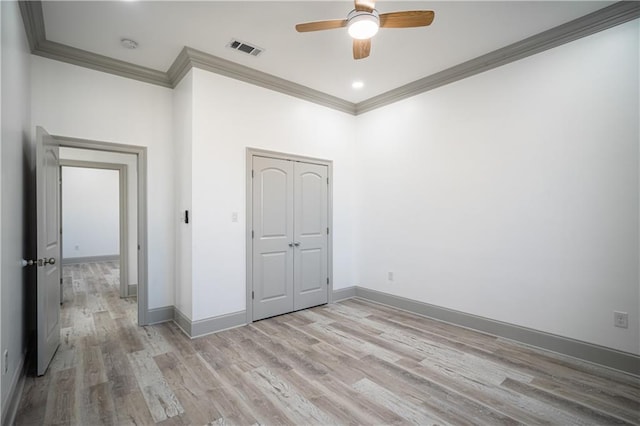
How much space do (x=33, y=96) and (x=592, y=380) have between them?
224 inches

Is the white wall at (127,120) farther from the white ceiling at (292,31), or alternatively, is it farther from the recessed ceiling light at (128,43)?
the recessed ceiling light at (128,43)

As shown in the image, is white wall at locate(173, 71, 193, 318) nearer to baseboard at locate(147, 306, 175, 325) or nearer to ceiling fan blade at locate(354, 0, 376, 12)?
baseboard at locate(147, 306, 175, 325)

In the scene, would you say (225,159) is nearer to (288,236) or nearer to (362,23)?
(288,236)

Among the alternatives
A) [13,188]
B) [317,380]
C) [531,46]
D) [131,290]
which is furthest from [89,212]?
[531,46]

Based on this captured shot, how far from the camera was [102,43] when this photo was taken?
315 cm

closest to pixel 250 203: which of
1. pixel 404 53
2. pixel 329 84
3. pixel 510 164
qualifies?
pixel 329 84

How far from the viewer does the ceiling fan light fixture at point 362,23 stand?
7.51ft

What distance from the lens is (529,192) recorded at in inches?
123

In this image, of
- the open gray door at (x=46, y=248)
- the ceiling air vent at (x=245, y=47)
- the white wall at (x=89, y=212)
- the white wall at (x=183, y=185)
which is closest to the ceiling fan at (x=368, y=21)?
the ceiling air vent at (x=245, y=47)

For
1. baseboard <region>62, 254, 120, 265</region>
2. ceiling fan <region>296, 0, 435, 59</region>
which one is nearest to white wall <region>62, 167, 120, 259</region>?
baseboard <region>62, 254, 120, 265</region>

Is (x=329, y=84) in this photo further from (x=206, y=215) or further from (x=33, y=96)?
(x=33, y=96)

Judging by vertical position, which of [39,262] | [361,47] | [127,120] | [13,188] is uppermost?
[361,47]

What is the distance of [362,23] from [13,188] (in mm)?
2808

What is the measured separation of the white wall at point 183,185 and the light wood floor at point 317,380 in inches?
18.7
